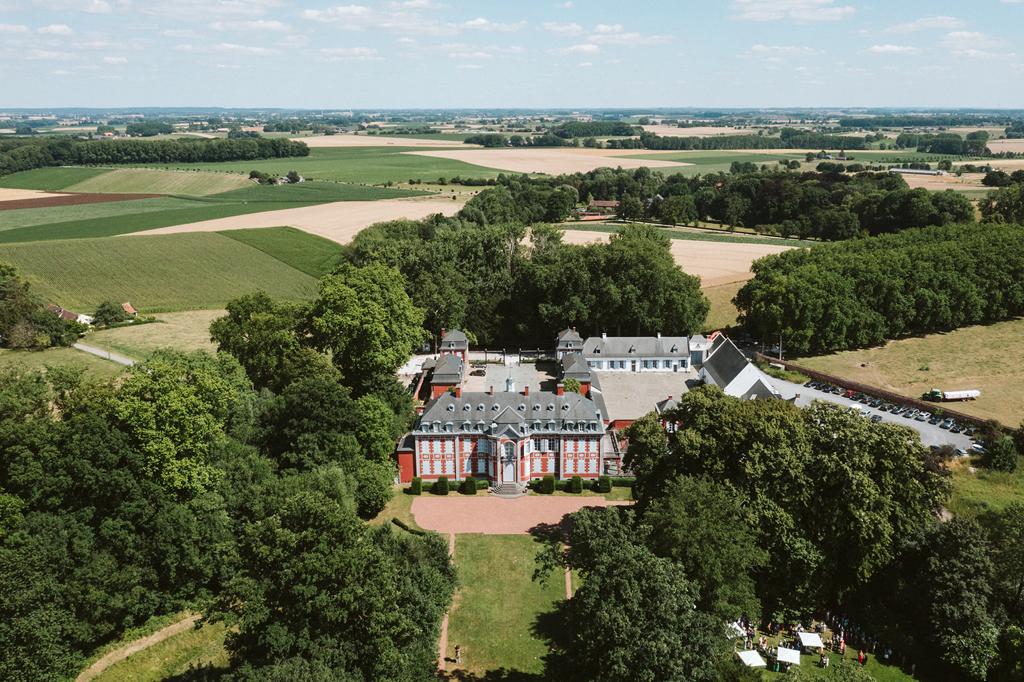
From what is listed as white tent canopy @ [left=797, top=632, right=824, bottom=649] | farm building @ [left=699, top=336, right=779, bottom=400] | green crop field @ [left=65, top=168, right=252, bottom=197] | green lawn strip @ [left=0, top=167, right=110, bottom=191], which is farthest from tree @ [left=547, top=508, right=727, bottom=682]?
green lawn strip @ [left=0, top=167, right=110, bottom=191]

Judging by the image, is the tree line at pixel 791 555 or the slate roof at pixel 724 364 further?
the slate roof at pixel 724 364

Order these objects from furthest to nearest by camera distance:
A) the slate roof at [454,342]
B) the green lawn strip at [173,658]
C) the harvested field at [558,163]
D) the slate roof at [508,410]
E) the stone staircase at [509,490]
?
1. the harvested field at [558,163]
2. the slate roof at [454,342]
3. the slate roof at [508,410]
4. the stone staircase at [509,490]
5. the green lawn strip at [173,658]

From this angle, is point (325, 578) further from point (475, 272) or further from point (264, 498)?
point (475, 272)

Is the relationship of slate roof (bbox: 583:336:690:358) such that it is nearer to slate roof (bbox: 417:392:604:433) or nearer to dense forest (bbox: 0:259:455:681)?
slate roof (bbox: 417:392:604:433)

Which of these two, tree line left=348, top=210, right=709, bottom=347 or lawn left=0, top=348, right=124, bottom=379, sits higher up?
tree line left=348, top=210, right=709, bottom=347

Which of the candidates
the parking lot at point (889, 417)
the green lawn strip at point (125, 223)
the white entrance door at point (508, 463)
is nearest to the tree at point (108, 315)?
the green lawn strip at point (125, 223)

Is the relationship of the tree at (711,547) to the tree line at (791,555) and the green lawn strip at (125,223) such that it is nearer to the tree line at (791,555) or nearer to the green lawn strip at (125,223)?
the tree line at (791,555)
